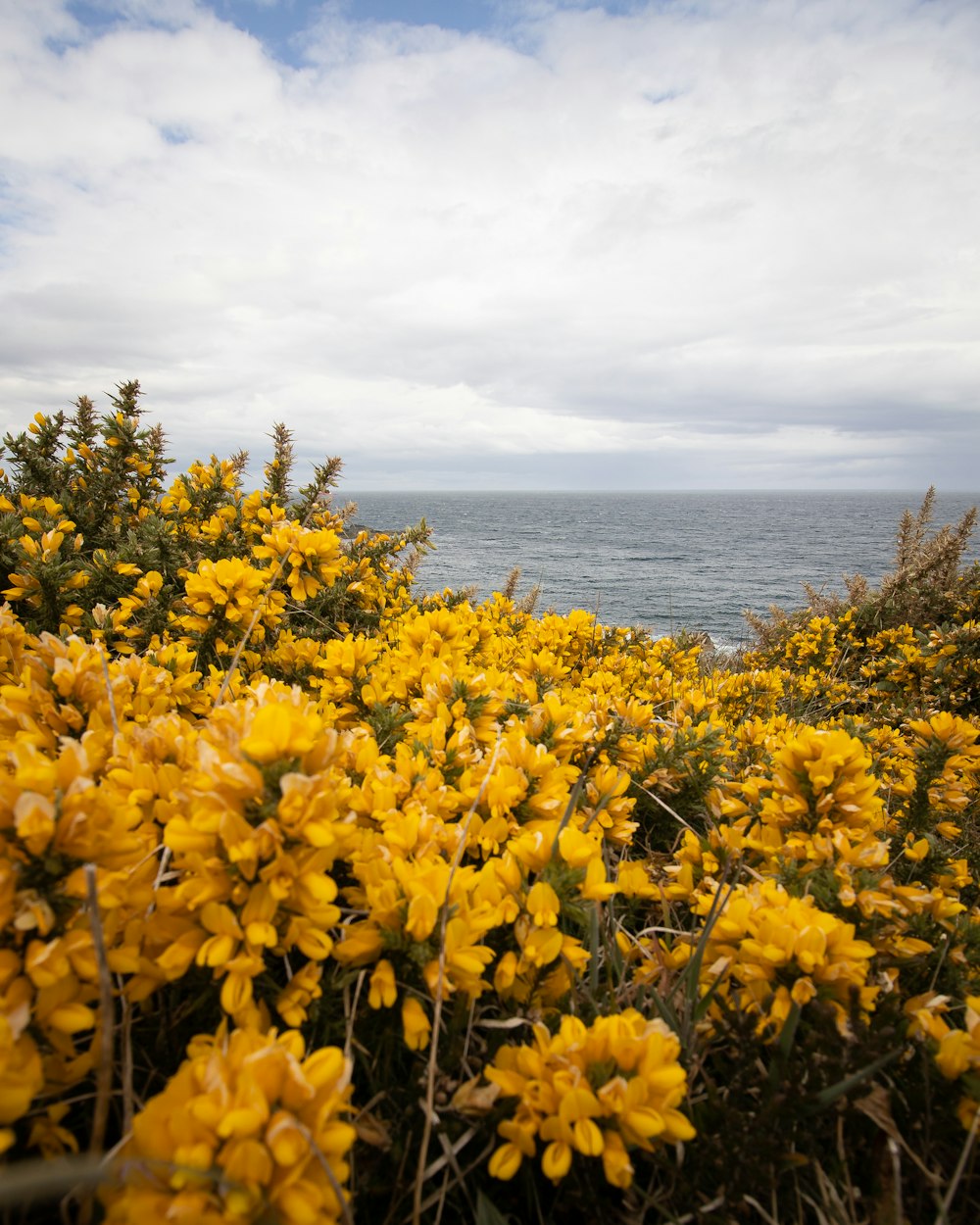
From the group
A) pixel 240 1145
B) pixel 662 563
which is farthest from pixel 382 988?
pixel 662 563

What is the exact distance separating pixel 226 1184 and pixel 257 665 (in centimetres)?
240

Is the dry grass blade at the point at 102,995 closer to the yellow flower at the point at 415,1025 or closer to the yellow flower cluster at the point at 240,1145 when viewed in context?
the yellow flower cluster at the point at 240,1145

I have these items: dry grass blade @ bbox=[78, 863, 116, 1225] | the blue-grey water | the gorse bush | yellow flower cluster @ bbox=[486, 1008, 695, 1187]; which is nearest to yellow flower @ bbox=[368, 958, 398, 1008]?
the gorse bush

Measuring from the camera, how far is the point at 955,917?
5.18 ft

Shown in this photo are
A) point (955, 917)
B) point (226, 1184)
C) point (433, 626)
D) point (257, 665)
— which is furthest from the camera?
point (257, 665)

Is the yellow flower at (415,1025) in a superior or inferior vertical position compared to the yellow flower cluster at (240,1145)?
inferior

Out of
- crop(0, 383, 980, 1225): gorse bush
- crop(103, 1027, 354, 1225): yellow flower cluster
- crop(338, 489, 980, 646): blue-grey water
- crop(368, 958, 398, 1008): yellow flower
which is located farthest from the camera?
crop(338, 489, 980, 646): blue-grey water

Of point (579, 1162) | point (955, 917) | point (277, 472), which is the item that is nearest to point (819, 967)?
point (579, 1162)

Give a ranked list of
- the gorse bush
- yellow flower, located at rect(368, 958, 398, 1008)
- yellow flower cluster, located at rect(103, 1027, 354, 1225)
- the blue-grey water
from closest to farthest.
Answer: yellow flower cluster, located at rect(103, 1027, 354, 1225) < the gorse bush < yellow flower, located at rect(368, 958, 398, 1008) < the blue-grey water

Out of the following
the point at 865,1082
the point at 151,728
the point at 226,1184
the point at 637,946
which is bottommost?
the point at 637,946

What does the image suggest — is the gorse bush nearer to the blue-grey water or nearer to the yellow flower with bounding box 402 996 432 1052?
the yellow flower with bounding box 402 996 432 1052

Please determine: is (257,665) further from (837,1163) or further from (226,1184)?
(837,1163)

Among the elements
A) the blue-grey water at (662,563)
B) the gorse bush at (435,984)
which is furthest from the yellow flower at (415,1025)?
the blue-grey water at (662,563)

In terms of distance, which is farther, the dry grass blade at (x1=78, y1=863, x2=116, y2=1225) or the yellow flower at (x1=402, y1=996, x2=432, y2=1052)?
the yellow flower at (x1=402, y1=996, x2=432, y2=1052)
